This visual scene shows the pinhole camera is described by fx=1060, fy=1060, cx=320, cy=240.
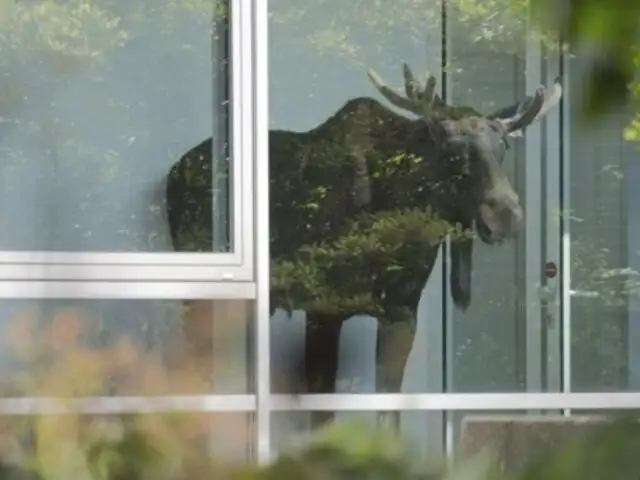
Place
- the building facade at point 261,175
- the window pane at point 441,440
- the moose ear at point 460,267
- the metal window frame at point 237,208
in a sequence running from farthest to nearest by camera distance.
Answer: the moose ear at point 460,267
the metal window frame at point 237,208
the building facade at point 261,175
the window pane at point 441,440

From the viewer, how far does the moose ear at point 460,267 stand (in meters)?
1.76

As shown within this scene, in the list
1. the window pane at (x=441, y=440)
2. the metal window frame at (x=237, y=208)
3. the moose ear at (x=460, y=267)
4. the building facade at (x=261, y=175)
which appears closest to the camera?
the window pane at (x=441, y=440)

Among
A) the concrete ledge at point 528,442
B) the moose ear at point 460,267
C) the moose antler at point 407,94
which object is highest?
the moose antler at point 407,94

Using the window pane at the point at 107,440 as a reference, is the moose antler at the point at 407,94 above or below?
above

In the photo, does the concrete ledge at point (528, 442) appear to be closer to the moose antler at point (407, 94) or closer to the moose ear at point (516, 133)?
the moose antler at point (407, 94)

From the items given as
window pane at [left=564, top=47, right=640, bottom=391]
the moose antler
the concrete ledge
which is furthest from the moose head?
the concrete ledge

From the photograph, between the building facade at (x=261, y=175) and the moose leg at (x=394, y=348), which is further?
the moose leg at (x=394, y=348)

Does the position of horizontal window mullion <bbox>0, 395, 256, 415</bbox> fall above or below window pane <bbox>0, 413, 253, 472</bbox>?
above

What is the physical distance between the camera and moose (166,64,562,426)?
1.64m

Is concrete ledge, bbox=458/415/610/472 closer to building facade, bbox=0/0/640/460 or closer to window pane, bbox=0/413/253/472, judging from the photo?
window pane, bbox=0/413/253/472

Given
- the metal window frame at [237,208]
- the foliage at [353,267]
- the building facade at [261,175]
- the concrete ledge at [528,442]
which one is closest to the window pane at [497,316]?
the building facade at [261,175]

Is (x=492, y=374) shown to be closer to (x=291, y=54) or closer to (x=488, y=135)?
(x=488, y=135)

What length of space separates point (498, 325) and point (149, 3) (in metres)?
0.77

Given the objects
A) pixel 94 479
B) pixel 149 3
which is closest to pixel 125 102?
pixel 149 3
